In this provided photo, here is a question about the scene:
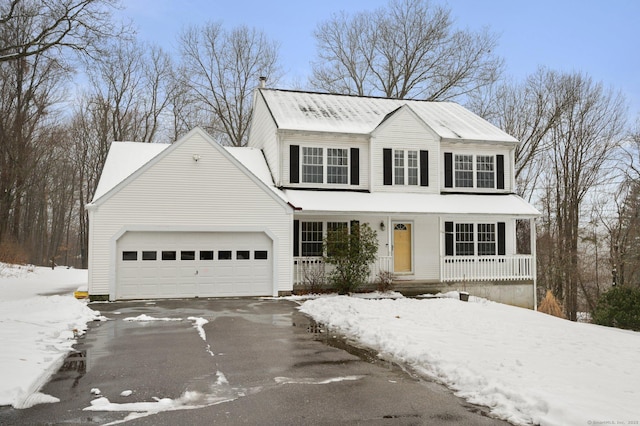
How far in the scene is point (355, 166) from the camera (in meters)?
19.8

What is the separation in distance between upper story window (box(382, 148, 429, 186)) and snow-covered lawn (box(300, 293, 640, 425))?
23.4 feet

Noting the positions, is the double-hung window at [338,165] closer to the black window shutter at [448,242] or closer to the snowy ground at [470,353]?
the black window shutter at [448,242]

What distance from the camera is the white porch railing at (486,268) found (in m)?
19.5

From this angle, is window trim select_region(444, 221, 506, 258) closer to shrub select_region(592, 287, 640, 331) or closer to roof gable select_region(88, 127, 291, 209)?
shrub select_region(592, 287, 640, 331)

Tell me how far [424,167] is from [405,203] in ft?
6.86

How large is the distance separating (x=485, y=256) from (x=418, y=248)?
2.60 metres

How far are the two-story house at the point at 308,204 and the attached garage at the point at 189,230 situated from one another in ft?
0.11

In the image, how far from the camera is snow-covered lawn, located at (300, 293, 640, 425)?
5461 mm

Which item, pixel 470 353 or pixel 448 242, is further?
pixel 448 242

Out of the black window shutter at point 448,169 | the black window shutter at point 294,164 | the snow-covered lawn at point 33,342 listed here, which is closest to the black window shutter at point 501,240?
the black window shutter at point 448,169

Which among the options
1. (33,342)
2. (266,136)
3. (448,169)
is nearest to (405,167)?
(448,169)

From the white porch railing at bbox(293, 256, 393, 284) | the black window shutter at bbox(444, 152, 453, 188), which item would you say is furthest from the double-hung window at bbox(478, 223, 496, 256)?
the white porch railing at bbox(293, 256, 393, 284)

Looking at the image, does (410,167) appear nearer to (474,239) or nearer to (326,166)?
(326,166)

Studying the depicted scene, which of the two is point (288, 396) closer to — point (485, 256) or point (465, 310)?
point (465, 310)
